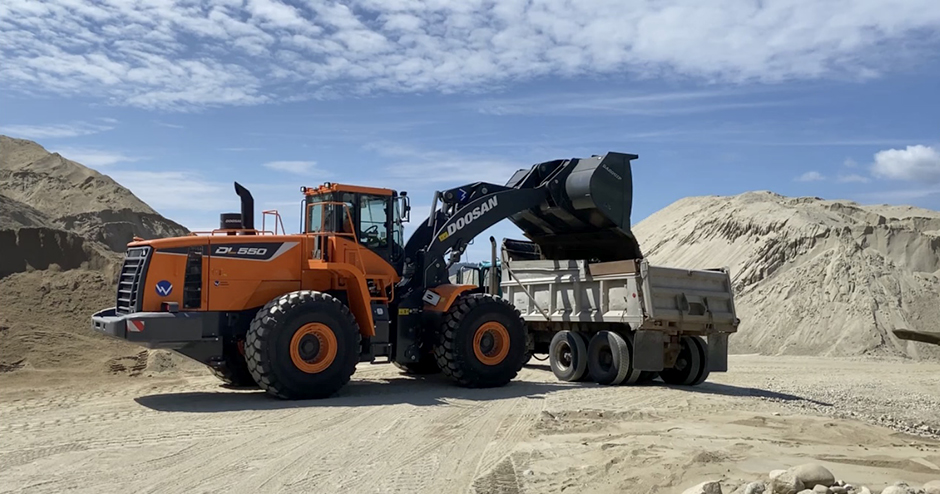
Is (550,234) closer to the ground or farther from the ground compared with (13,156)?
closer to the ground

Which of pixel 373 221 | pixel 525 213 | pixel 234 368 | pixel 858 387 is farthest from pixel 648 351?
pixel 234 368

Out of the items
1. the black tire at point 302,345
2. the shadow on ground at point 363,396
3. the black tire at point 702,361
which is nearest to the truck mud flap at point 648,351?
the black tire at point 702,361

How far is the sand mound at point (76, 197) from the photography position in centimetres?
3841

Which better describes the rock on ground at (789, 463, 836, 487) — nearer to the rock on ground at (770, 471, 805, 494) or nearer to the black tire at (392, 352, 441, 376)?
the rock on ground at (770, 471, 805, 494)

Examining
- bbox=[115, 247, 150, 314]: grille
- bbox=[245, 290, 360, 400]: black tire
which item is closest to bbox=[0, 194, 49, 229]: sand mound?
bbox=[115, 247, 150, 314]: grille

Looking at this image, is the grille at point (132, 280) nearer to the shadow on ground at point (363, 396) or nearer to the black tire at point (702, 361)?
the shadow on ground at point (363, 396)

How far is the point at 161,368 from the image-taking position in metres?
16.5

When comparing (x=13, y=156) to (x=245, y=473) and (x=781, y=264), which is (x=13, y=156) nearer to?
(x=781, y=264)

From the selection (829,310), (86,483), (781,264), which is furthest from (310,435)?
(781,264)

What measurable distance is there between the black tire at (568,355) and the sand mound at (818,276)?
47.0 ft

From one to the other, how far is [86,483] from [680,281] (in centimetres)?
972

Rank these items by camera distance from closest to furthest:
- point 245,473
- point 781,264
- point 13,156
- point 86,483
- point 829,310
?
point 86,483, point 245,473, point 829,310, point 781,264, point 13,156

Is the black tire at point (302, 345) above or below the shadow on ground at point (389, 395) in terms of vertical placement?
above

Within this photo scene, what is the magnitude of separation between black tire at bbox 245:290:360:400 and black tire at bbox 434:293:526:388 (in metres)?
1.60
